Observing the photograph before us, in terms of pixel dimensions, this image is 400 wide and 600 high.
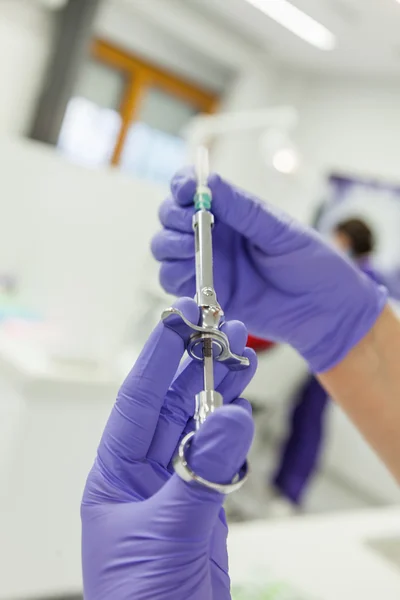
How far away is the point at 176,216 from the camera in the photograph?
2.53 feet

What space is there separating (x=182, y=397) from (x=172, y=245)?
29cm

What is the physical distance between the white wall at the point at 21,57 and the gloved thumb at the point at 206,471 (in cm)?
327

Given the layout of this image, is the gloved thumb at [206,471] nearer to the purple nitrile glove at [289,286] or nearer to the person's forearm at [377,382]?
the purple nitrile glove at [289,286]

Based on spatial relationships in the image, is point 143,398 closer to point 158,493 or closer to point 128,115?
point 158,493

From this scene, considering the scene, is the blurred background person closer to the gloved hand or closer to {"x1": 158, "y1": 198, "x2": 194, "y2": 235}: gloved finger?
{"x1": 158, "y1": 198, "x2": 194, "y2": 235}: gloved finger

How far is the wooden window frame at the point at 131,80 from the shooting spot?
3.92m

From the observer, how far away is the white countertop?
941 millimetres

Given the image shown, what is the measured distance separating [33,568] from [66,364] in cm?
51

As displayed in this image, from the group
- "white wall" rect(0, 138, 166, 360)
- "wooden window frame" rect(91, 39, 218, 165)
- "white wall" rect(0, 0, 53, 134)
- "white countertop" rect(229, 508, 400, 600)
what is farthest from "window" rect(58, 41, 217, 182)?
"white countertop" rect(229, 508, 400, 600)

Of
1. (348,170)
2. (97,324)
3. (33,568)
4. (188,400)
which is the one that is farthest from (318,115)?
(188,400)

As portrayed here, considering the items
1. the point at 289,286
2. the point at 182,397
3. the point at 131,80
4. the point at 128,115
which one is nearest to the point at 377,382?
the point at 289,286

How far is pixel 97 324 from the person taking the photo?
2.78m

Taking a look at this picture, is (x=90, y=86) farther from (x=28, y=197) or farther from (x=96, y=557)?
(x=96, y=557)

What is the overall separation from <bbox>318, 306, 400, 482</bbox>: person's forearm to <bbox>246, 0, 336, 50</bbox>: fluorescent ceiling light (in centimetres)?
43
